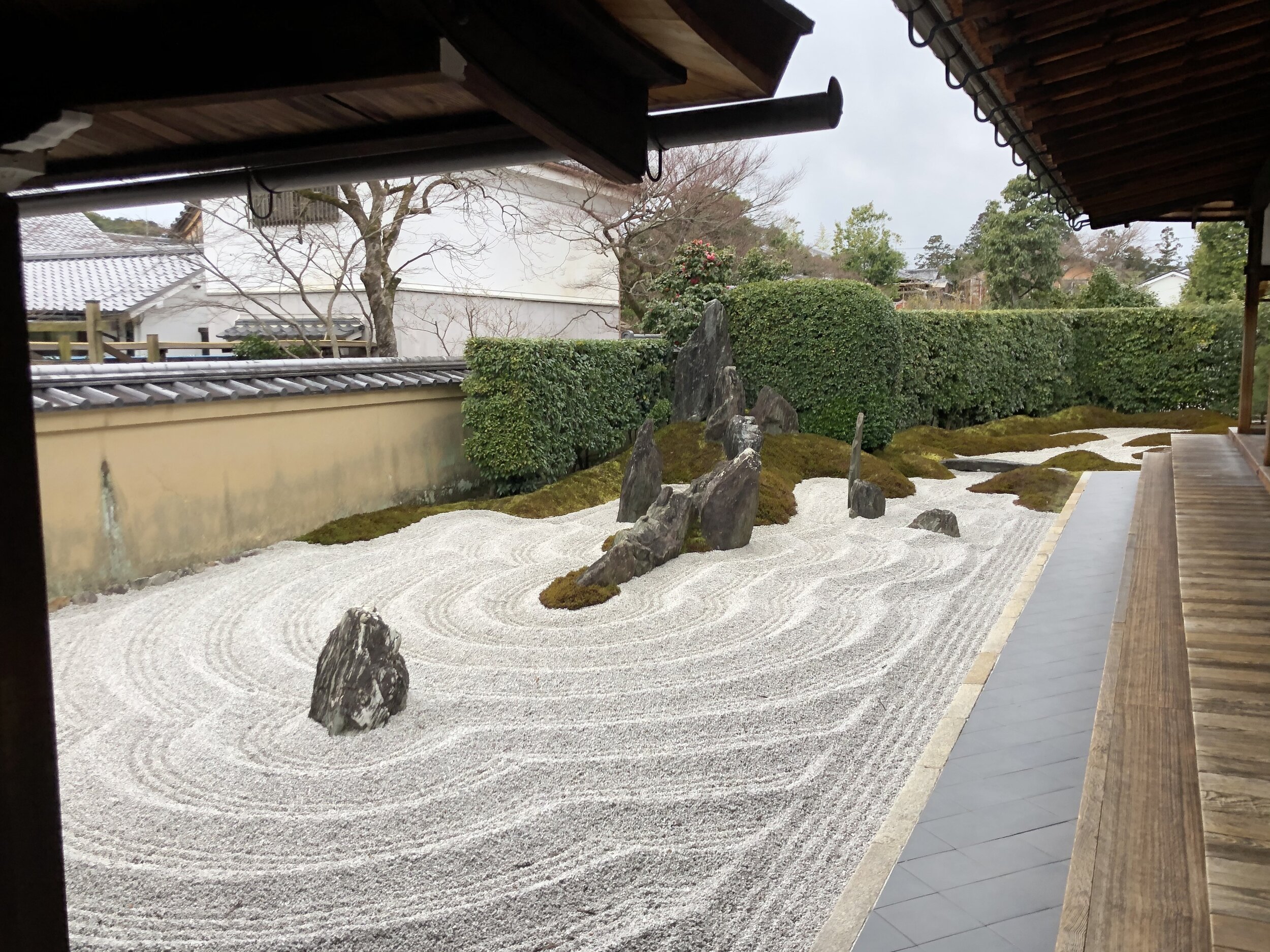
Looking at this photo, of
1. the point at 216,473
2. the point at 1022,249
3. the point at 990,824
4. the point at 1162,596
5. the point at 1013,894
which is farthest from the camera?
the point at 1022,249

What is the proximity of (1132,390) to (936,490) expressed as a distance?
34.2ft

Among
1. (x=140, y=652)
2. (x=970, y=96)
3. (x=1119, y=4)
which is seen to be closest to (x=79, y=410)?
(x=140, y=652)

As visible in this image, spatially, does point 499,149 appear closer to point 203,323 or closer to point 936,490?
point 936,490

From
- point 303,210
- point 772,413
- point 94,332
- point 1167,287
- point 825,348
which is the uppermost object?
point 1167,287

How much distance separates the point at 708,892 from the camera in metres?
3.13

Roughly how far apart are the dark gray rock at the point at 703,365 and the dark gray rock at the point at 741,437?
4.77 ft

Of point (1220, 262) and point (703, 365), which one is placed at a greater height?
point (1220, 262)

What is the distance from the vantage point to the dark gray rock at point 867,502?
9656 mm

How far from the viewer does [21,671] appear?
5.48ft

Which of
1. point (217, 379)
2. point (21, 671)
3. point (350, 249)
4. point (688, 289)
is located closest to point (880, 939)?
point (21, 671)

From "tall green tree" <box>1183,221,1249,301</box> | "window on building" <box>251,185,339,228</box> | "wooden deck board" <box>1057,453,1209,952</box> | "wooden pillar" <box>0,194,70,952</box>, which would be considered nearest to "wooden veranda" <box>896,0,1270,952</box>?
"wooden deck board" <box>1057,453,1209,952</box>

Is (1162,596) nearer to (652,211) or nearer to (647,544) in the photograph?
(647,544)

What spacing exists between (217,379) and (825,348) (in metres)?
8.70

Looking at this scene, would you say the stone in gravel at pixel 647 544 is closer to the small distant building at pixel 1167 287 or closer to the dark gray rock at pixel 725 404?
the dark gray rock at pixel 725 404
